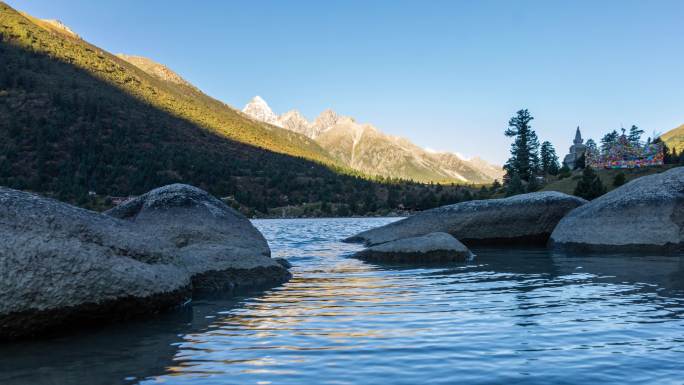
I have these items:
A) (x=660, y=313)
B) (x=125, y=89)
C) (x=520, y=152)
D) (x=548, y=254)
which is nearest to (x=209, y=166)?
(x=125, y=89)

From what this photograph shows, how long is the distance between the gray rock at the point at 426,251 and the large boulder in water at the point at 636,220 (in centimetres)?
558

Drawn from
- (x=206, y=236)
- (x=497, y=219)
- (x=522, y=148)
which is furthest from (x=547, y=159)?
→ (x=206, y=236)

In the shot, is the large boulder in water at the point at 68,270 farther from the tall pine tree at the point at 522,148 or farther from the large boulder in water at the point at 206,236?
the tall pine tree at the point at 522,148

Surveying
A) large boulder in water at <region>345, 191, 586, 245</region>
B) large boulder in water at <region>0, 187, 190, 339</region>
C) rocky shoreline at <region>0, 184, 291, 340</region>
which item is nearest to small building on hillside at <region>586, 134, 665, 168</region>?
large boulder in water at <region>345, 191, 586, 245</region>

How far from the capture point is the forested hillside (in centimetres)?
12631

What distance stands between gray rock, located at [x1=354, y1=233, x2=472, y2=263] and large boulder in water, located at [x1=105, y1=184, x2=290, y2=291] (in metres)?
4.81

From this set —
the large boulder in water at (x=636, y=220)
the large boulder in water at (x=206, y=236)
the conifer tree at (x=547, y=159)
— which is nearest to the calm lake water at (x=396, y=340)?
the large boulder in water at (x=206, y=236)

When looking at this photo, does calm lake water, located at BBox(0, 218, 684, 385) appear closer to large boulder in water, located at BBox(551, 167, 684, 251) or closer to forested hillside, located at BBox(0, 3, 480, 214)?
large boulder in water, located at BBox(551, 167, 684, 251)

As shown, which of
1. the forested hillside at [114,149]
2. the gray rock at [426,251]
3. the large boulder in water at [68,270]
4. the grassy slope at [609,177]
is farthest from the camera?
the forested hillside at [114,149]

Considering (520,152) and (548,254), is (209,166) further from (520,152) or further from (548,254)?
(548,254)

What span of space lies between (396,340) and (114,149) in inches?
5944

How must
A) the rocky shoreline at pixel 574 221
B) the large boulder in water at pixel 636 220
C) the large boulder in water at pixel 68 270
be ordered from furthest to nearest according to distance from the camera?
1. the rocky shoreline at pixel 574 221
2. the large boulder in water at pixel 636 220
3. the large boulder in water at pixel 68 270

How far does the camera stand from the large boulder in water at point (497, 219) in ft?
81.7

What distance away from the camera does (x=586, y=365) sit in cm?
625
